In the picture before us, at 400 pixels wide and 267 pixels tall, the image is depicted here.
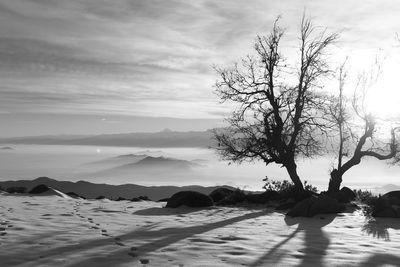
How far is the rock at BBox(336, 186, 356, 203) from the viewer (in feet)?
66.1

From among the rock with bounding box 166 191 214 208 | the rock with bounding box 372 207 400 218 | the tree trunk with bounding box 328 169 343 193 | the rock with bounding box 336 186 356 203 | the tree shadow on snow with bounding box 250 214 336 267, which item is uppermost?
the tree trunk with bounding box 328 169 343 193

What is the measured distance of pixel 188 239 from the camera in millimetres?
9898

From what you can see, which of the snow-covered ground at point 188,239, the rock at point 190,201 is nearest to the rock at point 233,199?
the rock at point 190,201

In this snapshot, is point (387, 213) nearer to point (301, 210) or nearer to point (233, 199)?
point (301, 210)

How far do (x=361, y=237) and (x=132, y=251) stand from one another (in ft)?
19.7

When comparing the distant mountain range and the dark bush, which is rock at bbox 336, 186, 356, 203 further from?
the distant mountain range

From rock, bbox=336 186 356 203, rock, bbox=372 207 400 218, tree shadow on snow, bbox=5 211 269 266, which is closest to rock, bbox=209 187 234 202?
rock, bbox=336 186 356 203

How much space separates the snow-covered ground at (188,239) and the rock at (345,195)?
17.5 feet

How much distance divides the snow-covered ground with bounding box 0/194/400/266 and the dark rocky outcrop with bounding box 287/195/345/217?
1.74ft

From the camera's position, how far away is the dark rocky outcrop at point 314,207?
15078 mm

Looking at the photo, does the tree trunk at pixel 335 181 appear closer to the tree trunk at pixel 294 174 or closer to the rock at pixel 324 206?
the tree trunk at pixel 294 174

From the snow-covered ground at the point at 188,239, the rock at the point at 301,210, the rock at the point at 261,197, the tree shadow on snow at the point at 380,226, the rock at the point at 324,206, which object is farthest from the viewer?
the rock at the point at 261,197

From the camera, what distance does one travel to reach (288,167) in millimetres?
22172

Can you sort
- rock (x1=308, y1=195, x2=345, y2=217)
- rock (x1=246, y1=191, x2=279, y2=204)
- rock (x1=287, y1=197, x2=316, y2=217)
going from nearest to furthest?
rock (x1=287, y1=197, x2=316, y2=217)
rock (x1=308, y1=195, x2=345, y2=217)
rock (x1=246, y1=191, x2=279, y2=204)
